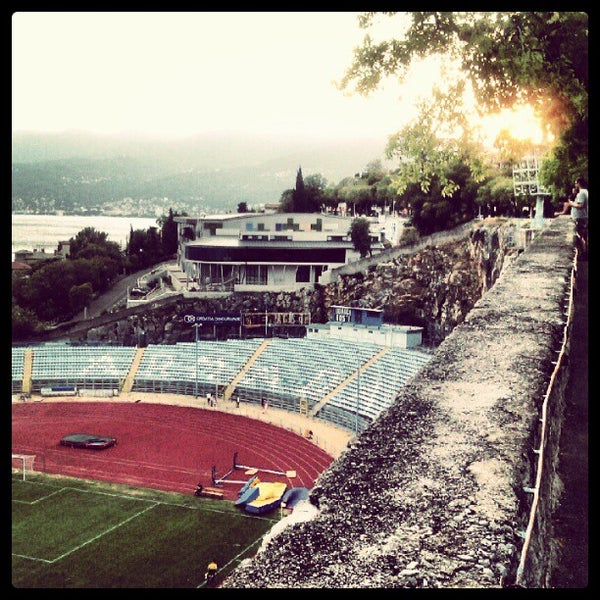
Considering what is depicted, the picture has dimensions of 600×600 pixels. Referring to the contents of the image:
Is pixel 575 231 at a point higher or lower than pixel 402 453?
higher

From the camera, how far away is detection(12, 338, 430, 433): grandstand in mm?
33031

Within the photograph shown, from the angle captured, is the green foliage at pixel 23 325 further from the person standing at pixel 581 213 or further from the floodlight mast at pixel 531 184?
the person standing at pixel 581 213

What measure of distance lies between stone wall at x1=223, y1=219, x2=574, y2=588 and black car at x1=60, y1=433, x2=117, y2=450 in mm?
24777

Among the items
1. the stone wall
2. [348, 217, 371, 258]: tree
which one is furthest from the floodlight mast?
[348, 217, 371, 258]: tree

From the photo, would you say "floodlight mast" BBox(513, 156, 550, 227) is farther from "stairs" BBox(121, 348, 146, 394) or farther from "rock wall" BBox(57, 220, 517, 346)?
"stairs" BBox(121, 348, 146, 394)

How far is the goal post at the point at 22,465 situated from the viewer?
25456 millimetres

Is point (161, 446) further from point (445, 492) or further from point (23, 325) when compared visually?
point (445, 492)

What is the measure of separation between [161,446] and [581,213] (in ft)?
64.3

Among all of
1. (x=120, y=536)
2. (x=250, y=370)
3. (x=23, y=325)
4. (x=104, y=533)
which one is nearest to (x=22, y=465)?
(x=104, y=533)

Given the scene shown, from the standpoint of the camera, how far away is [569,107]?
8352mm

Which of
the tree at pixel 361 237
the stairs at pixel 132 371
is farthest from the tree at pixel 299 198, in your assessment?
the stairs at pixel 132 371

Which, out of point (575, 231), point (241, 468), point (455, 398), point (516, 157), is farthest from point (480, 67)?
point (241, 468)

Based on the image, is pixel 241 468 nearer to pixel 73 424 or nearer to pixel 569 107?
pixel 73 424
